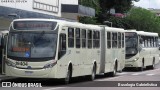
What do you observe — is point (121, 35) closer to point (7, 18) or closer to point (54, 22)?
point (7, 18)

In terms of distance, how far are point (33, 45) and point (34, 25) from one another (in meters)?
0.91

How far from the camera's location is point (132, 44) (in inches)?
1398

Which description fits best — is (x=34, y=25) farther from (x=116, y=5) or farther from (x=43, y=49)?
(x=116, y=5)

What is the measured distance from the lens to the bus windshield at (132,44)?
35.4m

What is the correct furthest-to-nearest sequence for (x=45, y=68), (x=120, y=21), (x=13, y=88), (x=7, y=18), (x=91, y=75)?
(x=120, y=21) → (x=7, y=18) → (x=91, y=75) → (x=45, y=68) → (x=13, y=88)

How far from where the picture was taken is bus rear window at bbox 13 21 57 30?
20.3m

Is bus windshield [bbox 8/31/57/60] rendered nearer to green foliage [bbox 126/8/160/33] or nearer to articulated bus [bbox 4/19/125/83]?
articulated bus [bbox 4/19/125/83]

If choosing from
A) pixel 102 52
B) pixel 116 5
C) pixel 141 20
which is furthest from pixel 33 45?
pixel 141 20

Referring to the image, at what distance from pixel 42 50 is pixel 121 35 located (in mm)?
11318

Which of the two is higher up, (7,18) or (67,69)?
(7,18)

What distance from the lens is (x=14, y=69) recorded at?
19.9 metres

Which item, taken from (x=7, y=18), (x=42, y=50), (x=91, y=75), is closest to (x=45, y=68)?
(x=42, y=50)

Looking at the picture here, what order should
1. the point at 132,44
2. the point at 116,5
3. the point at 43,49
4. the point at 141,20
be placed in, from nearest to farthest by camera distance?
the point at 43,49, the point at 132,44, the point at 116,5, the point at 141,20

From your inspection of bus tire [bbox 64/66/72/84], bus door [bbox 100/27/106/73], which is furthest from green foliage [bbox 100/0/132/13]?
bus tire [bbox 64/66/72/84]
